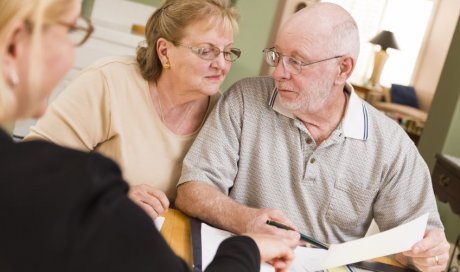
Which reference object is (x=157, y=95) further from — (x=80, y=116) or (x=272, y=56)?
(x=272, y=56)

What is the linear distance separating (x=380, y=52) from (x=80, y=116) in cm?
728

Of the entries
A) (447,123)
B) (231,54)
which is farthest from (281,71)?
(447,123)

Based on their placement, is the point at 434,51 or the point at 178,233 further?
the point at 434,51

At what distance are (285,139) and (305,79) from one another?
18cm

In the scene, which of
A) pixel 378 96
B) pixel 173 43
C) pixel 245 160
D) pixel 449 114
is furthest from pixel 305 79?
pixel 378 96

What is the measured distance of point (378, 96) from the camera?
27.5ft

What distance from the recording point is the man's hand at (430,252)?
4.62 ft

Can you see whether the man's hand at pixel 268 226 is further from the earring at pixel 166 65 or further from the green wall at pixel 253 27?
the green wall at pixel 253 27

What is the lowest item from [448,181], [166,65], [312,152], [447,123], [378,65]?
[378,65]

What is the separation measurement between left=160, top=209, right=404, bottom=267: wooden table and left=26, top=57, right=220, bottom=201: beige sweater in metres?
0.19

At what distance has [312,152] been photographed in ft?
5.25

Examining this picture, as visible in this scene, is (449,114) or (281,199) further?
(449,114)

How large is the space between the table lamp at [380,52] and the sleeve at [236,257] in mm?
7658

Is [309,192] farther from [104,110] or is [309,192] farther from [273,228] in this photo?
[104,110]
